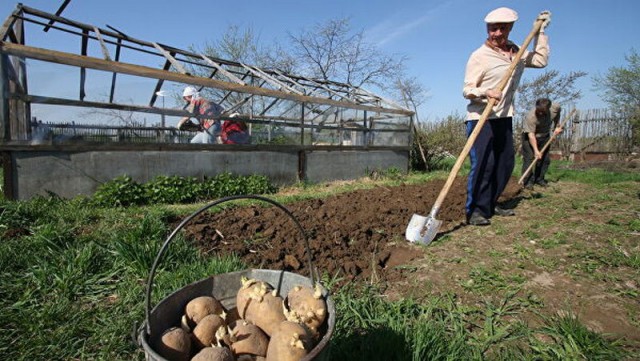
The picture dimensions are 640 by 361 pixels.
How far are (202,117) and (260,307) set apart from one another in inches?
242

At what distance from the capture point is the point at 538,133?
22.8ft

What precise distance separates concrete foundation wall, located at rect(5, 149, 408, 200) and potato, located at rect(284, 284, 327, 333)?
18.1ft

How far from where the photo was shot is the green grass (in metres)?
1.80

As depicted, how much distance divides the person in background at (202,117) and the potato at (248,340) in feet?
20.4

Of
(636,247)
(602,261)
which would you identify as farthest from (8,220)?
(636,247)

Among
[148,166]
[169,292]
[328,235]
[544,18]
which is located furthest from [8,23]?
[544,18]

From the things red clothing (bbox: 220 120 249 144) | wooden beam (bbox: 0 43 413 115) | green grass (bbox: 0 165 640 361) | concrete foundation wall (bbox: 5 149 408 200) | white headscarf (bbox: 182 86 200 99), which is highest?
wooden beam (bbox: 0 43 413 115)

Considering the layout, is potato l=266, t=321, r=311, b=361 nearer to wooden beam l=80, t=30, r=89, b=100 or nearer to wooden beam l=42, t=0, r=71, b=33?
wooden beam l=80, t=30, r=89, b=100

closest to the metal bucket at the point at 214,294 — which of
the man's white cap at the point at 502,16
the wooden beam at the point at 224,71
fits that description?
the man's white cap at the point at 502,16

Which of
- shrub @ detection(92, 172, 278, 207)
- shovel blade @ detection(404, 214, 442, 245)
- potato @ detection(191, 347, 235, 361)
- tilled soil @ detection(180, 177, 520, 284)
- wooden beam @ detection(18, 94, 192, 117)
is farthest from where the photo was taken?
shrub @ detection(92, 172, 278, 207)

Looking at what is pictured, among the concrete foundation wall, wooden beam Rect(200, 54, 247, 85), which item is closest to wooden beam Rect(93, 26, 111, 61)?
the concrete foundation wall

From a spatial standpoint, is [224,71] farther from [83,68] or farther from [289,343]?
[289,343]

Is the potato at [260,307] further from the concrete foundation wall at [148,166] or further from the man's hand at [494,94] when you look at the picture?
the concrete foundation wall at [148,166]

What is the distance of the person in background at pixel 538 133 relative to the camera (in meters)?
6.57
